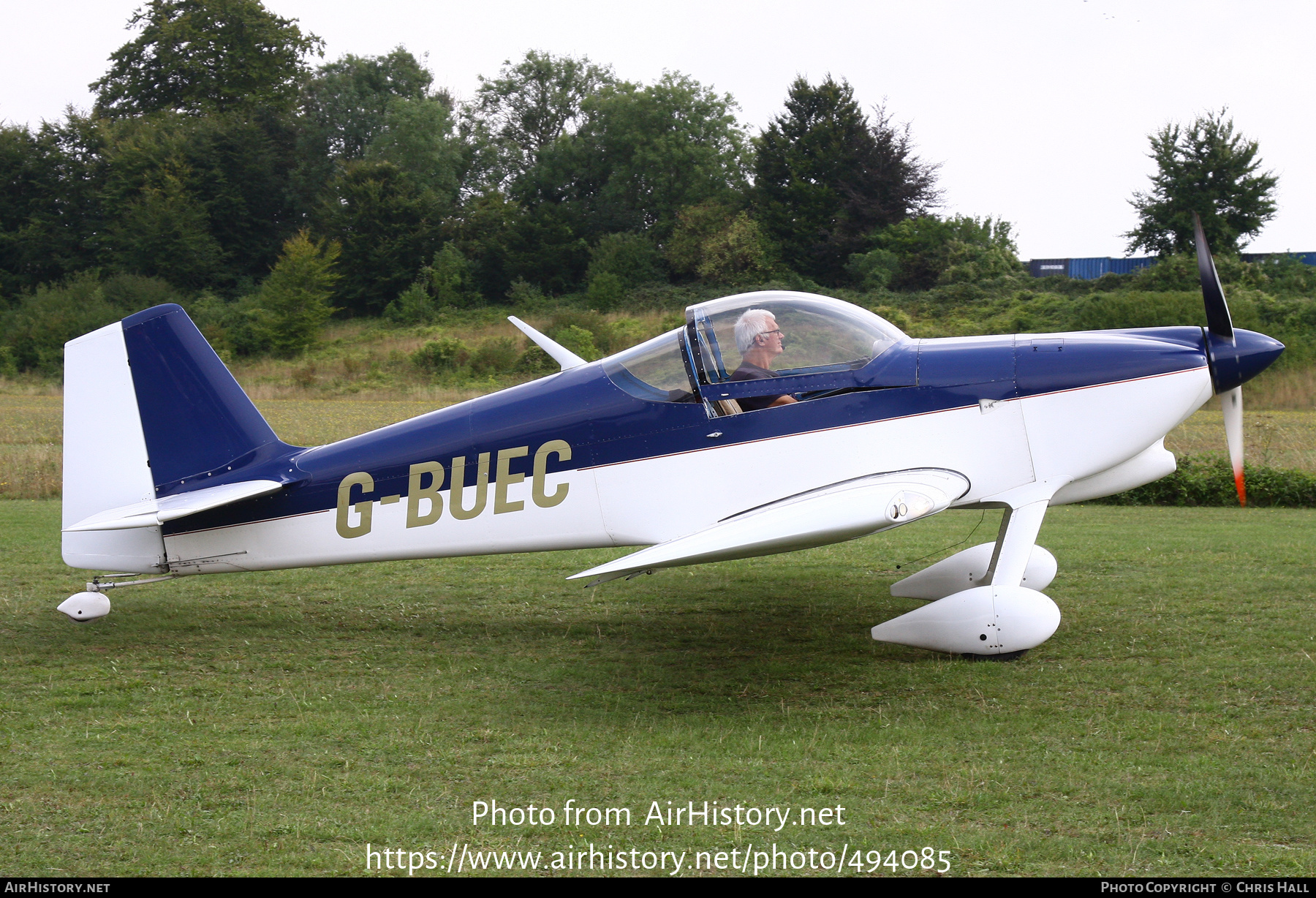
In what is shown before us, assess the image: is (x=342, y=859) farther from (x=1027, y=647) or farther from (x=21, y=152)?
(x=21, y=152)

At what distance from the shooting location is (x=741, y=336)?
5.73m

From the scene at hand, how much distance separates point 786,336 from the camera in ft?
18.8

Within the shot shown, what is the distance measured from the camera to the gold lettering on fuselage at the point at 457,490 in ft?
19.6

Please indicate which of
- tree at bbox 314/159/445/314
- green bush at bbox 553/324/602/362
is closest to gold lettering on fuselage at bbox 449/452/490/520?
green bush at bbox 553/324/602/362

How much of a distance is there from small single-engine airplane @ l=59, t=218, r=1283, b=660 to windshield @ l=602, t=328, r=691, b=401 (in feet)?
0.04

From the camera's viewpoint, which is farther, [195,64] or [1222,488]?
[195,64]

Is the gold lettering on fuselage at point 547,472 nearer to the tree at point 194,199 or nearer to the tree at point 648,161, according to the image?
the tree at point 648,161

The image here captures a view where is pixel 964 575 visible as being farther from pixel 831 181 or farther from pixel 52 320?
pixel 52 320

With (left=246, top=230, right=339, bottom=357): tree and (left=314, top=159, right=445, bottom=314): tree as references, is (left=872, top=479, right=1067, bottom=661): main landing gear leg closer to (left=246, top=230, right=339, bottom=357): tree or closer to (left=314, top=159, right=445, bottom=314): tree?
(left=246, top=230, right=339, bottom=357): tree

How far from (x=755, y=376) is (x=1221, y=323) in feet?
8.69

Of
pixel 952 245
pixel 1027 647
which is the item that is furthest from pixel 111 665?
pixel 952 245

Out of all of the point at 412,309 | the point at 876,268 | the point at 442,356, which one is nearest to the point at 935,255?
the point at 876,268

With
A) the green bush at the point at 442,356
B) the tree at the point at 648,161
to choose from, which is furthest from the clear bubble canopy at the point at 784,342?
the tree at the point at 648,161

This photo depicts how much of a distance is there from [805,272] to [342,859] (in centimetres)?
4115
